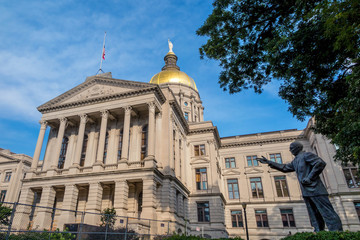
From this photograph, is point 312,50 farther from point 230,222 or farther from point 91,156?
point 230,222

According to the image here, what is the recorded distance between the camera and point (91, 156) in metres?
29.3

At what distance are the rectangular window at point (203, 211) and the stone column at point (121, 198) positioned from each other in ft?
40.2

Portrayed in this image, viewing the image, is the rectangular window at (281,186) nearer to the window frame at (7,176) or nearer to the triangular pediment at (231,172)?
the triangular pediment at (231,172)

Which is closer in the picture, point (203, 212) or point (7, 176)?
point (203, 212)

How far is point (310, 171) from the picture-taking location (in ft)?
22.0

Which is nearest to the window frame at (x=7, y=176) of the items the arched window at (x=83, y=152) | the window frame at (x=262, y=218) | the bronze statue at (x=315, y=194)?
the arched window at (x=83, y=152)

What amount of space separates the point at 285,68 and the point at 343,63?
2348 mm

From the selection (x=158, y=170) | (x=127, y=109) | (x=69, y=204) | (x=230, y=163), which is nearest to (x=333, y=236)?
(x=158, y=170)

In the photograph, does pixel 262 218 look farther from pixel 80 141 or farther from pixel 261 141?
pixel 80 141

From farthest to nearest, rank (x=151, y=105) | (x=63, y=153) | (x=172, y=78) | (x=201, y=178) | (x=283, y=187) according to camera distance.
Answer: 1. (x=172, y=78)
2. (x=283, y=187)
3. (x=201, y=178)
4. (x=63, y=153)
5. (x=151, y=105)

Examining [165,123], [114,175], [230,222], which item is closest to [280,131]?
[230,222]

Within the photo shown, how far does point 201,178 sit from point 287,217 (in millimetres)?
13927

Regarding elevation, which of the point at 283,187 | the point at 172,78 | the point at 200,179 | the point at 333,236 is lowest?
the point at 333,236

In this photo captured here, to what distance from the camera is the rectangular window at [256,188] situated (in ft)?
124
